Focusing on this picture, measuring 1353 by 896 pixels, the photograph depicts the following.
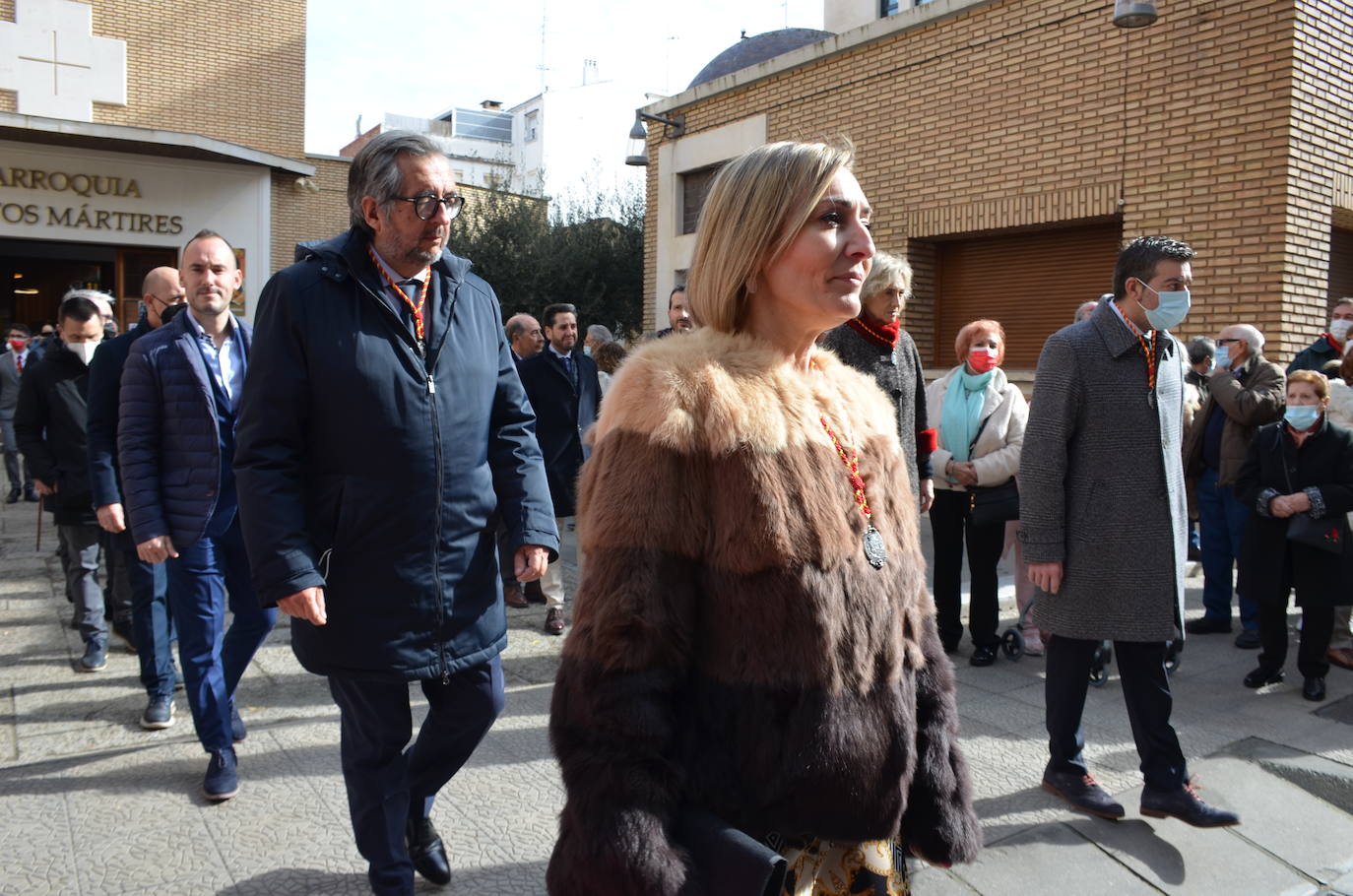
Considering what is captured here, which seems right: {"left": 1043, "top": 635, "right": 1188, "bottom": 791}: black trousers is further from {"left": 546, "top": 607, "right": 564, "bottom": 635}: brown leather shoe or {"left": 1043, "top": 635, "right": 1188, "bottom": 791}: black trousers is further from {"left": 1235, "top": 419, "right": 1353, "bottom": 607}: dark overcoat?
{"left": 546, "top": 607, "right": 564, "bottom": 635}: brown leather shoe

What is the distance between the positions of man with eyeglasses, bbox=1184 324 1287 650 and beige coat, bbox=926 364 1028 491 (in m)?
1.73

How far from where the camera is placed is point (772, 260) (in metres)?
1.82

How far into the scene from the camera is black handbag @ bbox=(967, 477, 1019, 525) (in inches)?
220

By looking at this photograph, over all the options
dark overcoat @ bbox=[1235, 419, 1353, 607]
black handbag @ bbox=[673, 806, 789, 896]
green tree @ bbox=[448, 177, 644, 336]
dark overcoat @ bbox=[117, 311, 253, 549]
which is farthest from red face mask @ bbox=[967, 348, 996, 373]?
green tree @ bbox=[448, 177, 644, 336]

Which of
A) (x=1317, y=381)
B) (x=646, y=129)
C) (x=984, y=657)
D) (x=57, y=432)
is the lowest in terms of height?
(x=984, y=657)

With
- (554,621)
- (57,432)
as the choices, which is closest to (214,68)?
(57,432)

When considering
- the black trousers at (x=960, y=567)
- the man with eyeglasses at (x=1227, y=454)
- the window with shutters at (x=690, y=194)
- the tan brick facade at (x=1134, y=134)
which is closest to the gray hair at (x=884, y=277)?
the black trousers at (x=960, y=567)

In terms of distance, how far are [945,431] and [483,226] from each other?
19.2m

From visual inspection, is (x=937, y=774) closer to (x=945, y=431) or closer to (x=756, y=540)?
(x=756, y=540)

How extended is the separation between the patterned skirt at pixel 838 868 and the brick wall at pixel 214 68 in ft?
69.2

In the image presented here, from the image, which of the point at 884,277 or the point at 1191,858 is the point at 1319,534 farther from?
the point at 884,277

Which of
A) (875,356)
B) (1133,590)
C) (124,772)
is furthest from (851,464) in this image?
(124,772)

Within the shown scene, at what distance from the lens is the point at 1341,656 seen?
230 inches

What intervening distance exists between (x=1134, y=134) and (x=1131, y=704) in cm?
815
